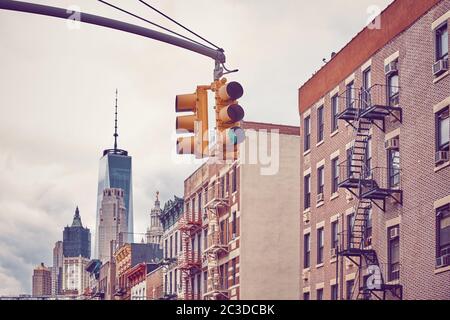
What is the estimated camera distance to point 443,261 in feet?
125

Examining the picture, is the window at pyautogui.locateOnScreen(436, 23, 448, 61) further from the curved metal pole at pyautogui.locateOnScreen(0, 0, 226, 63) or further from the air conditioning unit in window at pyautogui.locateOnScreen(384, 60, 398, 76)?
the curved metal pole at pyautogui.locateOnScreen(0, 0, 226, 63)

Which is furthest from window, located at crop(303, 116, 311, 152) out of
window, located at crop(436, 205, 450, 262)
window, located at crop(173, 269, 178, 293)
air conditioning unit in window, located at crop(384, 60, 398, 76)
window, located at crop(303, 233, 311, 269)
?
window, located at crop(173, 269, 178, 293)

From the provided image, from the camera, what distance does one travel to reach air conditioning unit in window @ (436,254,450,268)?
37812mm

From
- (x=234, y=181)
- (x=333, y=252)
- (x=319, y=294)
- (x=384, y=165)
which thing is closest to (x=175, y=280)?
(x=234, y=181)

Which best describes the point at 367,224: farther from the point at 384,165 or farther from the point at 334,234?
the point at 334,234

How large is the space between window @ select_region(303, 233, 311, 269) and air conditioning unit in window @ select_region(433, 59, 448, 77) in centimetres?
1485

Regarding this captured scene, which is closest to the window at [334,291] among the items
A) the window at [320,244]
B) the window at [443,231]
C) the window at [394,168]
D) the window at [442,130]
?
the window at [320,244]

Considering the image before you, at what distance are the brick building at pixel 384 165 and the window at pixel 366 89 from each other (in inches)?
1.7

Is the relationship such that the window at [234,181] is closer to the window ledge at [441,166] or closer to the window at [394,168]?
the window at [394,168]

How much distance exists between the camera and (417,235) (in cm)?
4025

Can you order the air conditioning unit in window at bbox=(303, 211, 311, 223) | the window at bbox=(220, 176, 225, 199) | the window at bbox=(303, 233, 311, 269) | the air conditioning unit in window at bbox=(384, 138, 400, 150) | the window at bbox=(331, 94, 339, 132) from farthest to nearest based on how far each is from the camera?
the window at bbox=(220, 176, 225, 199) → the air conditioning unit in window at bbox=(303, 211, 311, 223) → the window at bbox=(303, 233, 311, 269) → the window at bbox=(331, 94, 339, 132) → the air conditioning unit in window at bbox=(384, 138, 400, 150)

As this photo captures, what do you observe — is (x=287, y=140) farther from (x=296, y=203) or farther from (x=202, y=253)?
(x=202, y=253)

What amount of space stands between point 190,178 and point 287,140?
14.0 metres

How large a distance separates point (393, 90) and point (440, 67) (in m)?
4.73
